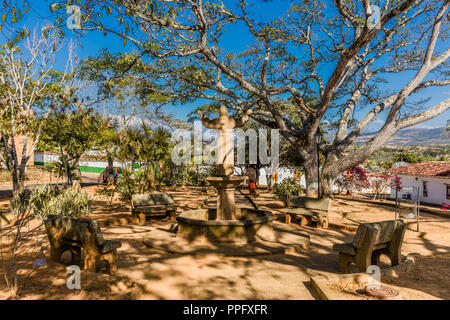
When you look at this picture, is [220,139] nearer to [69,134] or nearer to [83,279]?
[83,279]

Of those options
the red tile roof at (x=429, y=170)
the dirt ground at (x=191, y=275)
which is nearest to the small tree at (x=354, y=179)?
the red tile roof at (x=429, y=170)

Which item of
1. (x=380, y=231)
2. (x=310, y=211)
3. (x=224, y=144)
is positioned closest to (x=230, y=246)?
(x=224, y=144)

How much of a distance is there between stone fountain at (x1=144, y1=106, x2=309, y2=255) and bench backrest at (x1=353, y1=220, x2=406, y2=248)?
1.80 m

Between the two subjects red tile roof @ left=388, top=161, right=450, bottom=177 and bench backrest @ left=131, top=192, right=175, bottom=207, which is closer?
bench backrest @ left=131, top=192, right=175, bottom=207

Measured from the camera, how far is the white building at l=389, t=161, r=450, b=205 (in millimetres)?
21641

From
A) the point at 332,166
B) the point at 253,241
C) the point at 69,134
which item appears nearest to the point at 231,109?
the point at 332,166

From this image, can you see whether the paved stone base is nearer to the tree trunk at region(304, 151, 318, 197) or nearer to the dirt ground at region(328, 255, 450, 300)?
the dirt ground at region(328, 255, 450, 300)

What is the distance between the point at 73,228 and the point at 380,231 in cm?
495

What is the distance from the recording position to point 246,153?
2578cm

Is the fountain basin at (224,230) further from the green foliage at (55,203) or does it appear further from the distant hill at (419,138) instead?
the distant hill at (419,138)

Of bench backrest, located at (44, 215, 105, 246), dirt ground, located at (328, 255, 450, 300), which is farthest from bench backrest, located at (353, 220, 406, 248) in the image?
bench backrest, located at (44, 215, 105, 246)

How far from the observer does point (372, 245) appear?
14.3ft

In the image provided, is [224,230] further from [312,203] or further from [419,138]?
[419,138]

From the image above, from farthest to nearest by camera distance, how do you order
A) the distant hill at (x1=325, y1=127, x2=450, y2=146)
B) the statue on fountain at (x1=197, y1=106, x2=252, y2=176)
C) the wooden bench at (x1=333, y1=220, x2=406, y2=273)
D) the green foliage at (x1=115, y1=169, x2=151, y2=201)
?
1. the distant hill at (x1=325, y1=127, x2=450, y2=146)
2. the green foliage at (x1=115, y1=169, x2=151, y2=201)
3. the statue on fountain at (x1=197, y1=106, x2=252, y2=176)
4. the wooden bench at (x1=333, y1=220, x2=406, y2=273)
